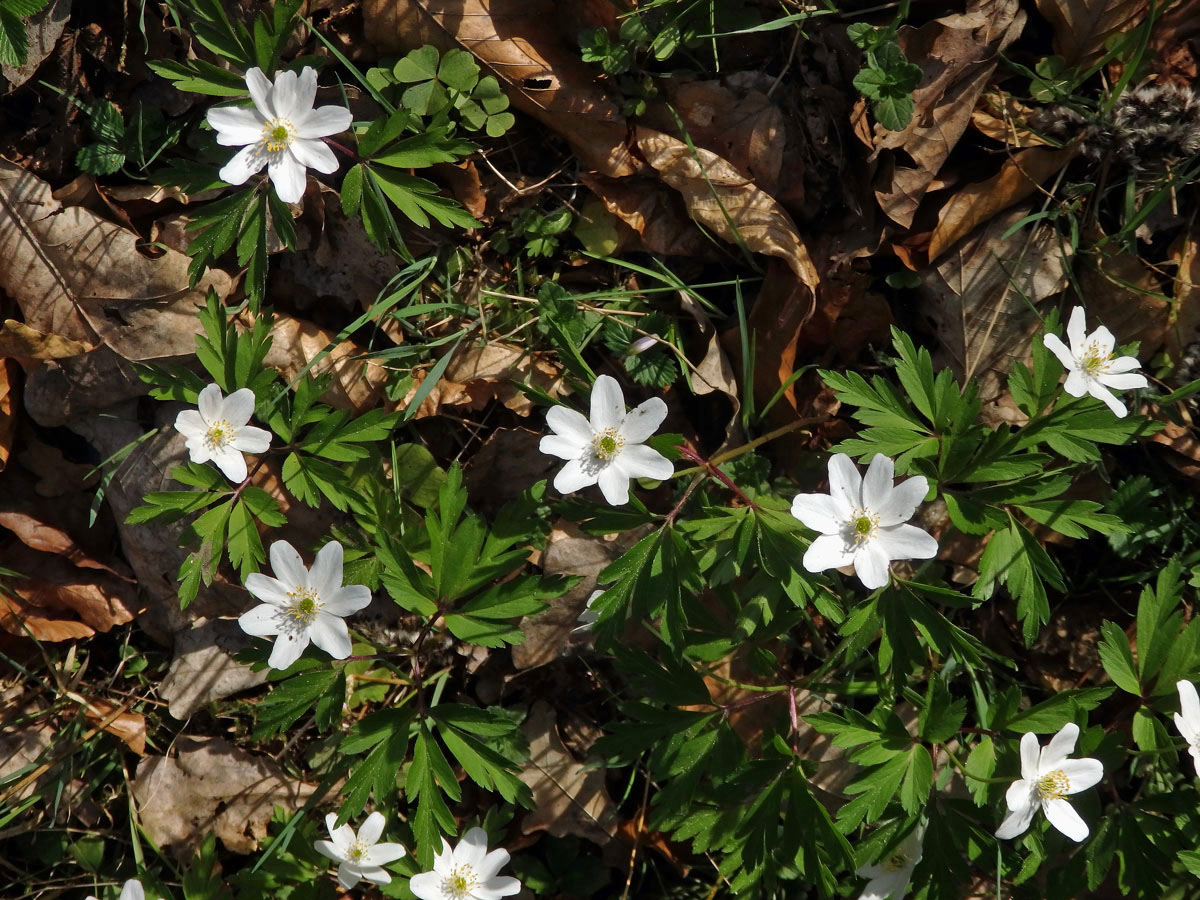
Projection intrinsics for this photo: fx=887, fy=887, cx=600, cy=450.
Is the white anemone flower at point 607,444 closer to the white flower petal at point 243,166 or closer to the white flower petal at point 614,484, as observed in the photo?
the white flower petal at point 614,484

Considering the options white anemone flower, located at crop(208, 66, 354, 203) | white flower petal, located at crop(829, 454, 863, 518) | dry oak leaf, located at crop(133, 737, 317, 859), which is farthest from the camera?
dry oak leaf, located at crop(133, 737, 317, 859)

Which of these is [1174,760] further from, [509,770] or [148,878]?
[148,878]

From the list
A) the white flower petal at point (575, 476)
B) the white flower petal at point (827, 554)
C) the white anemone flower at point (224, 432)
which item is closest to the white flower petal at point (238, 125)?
the white anemone flower at point (224, 432)

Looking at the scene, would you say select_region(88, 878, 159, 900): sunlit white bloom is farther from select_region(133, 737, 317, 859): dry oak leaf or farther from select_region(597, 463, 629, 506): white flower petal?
select_region(597, 463, 629, 506): white flower petal

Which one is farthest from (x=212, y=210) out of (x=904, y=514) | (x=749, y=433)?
(x=904, y=514)

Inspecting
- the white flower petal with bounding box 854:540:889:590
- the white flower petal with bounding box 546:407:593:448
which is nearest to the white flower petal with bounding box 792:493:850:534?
the white flower petal with bounding box 854:540:889:590

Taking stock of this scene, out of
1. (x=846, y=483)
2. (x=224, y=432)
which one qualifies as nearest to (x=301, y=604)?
(x=224, y=432)

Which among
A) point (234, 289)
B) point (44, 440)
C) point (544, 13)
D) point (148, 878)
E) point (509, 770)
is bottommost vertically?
point (148, 878)
